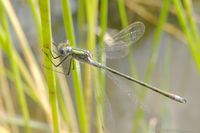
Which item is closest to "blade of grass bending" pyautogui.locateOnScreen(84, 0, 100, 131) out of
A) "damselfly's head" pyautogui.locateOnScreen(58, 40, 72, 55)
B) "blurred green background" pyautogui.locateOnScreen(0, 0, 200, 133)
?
"blurred green background" pyautogui.locateOnScreen(0, 0, 200, 133)

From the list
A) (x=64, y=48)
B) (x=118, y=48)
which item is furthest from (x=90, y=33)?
(x=64, y=48)

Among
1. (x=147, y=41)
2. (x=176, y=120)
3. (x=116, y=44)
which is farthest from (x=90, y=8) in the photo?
(x=147, y=41)

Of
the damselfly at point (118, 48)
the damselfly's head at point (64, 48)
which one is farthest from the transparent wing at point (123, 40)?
the damselfly's head at point (64, 48)

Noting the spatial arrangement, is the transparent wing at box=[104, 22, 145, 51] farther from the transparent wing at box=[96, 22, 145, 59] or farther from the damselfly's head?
the damselfly's head

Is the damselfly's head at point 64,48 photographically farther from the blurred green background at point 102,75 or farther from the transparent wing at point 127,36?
the transparent wing at point 127,36

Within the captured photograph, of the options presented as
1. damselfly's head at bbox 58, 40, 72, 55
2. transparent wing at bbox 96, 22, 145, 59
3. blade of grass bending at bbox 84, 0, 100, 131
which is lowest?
damselfly's head at bbox 58, 40, 72, 55

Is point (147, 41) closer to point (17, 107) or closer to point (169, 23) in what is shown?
point (169, 23)
